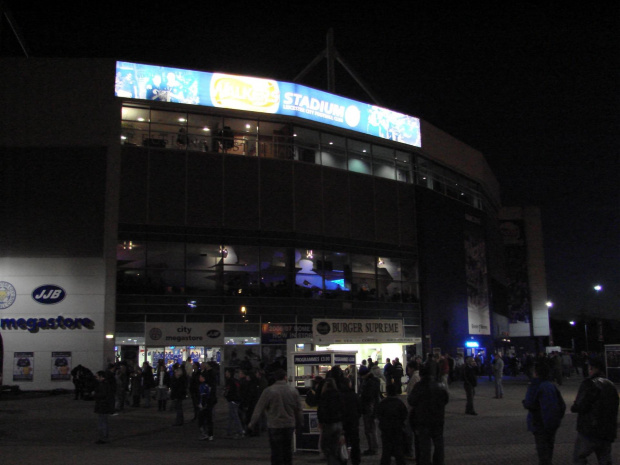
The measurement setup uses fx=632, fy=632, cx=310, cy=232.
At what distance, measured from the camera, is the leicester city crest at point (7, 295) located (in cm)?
2931

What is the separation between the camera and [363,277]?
122 ft

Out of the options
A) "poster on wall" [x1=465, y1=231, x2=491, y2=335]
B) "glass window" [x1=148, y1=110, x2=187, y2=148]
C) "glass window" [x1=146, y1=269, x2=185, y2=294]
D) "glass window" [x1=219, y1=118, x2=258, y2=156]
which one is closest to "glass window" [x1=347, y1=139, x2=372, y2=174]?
"glass window" [x1=219, y1=118, x2=258, y2=156]

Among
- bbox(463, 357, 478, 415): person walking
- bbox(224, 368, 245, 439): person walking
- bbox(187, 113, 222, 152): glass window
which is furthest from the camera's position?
bbox(187, 113, 222, 152): glass window

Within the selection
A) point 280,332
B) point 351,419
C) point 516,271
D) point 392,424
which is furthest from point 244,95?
point 516,271

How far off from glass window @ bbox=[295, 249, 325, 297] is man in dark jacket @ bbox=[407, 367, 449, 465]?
24705 millimetres

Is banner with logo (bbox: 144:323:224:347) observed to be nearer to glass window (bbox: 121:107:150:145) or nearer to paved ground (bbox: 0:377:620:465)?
paved ground (bbox: 0:377:620:465)

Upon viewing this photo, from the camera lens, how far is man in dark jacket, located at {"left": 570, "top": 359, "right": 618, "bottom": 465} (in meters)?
8.13

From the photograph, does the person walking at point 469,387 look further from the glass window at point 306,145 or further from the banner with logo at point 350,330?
the glass window at point 306,145

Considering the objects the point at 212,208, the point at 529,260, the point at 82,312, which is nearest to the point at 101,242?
the point at 82,312

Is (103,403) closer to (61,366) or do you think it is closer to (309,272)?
(61,366)

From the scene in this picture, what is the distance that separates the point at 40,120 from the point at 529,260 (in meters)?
→ 58.5

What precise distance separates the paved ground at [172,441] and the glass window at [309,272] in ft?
42.7

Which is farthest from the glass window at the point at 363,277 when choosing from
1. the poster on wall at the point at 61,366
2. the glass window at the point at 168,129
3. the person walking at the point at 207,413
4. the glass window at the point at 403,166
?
the person walking at the point at 207,413

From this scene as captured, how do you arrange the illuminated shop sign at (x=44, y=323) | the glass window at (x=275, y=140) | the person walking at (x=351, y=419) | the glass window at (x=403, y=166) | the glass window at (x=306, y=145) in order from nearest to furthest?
the person walking at (x=351, y=419), the illuminated shop sign at (x=44, y=323), the glass window at (x=275, y=140), the glass window at (x=306, y=145), the glass window at (x=403, y=166)
